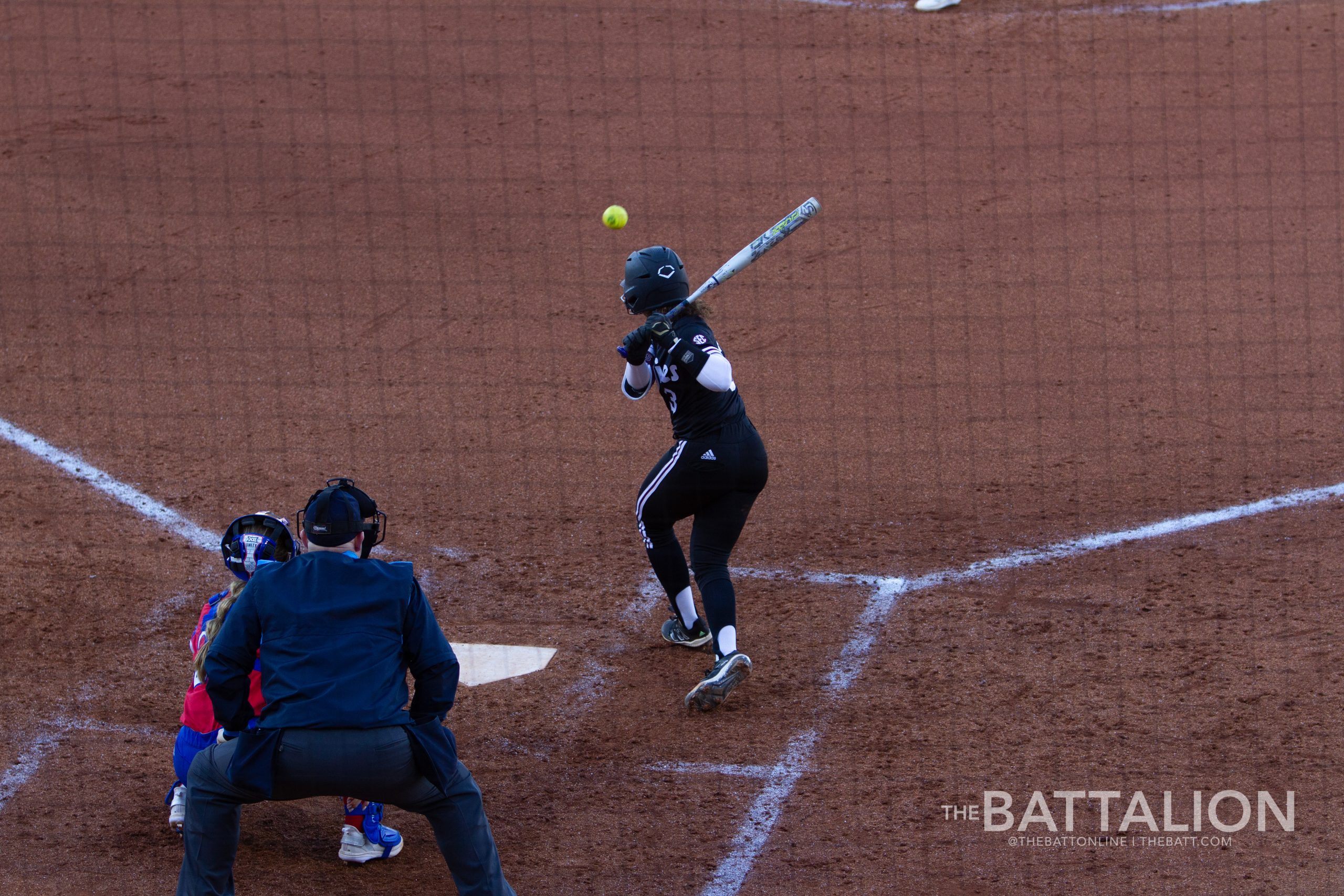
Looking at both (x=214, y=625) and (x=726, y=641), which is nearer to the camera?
(x=214, y=625)

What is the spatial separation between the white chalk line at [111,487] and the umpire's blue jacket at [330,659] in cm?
325

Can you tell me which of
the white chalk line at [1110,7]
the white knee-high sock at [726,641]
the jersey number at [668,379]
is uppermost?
the white chalk line at [1110,7]

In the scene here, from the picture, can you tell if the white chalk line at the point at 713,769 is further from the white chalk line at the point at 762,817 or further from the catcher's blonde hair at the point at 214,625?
the catcher's blonde hair at the point at 214,625

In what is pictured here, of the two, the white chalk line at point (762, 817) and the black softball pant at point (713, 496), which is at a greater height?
the black softball pant at point (713, 496)

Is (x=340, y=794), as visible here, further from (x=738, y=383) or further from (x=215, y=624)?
(x=738, y=383)

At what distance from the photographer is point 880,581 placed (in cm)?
646

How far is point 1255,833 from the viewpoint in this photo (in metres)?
4.43

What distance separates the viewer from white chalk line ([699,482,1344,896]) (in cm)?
470

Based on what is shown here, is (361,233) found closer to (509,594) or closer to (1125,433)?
(509,594)

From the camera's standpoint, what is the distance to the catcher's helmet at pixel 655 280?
543 cm

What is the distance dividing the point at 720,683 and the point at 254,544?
6.11 ft

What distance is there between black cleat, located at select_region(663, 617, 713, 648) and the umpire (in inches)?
86.9

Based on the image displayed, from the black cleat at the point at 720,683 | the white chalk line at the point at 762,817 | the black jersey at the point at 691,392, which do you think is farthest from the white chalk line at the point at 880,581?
the black jersey at the point at 691,392

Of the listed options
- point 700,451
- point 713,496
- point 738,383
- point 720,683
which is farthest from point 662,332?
point 738,383
